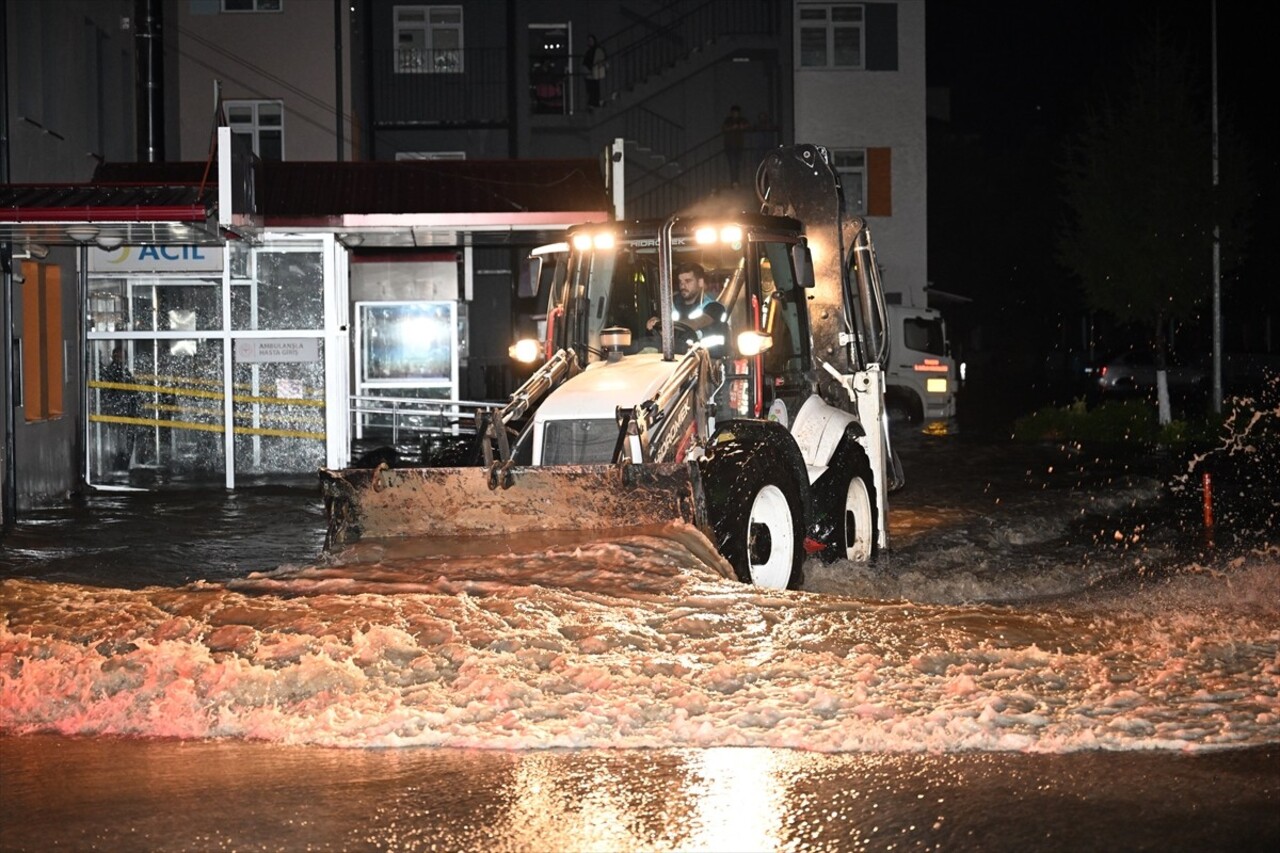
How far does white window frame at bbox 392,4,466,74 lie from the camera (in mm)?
36938

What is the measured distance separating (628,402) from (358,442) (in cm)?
1696

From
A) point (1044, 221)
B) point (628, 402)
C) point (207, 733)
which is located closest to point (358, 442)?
point (628, 402)

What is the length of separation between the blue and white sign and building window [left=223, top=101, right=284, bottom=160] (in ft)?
42.2

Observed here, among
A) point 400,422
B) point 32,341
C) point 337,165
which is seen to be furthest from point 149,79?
point 400,422

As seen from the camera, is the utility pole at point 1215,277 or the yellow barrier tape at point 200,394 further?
the utility pole at point 1215,277

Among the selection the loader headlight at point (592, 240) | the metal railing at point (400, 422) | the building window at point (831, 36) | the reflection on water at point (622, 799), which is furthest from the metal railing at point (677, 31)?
the reflection on water at point (622, 799)

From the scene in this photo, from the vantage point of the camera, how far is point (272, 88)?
33.7m

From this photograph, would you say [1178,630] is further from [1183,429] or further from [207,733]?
[1183,429]

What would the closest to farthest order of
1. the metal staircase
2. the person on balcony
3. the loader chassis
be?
the loader chassis → the metal staircase → the person on balcony

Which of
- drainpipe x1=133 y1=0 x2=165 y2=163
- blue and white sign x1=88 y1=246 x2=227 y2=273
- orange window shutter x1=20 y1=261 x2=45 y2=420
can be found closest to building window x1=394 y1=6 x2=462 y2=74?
drainpipe x1=133 y1=0 x2=165 y2=163

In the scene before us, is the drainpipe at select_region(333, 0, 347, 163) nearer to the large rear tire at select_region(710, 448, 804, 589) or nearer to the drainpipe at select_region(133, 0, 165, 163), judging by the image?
the drainpipe at select_region(133, 0, 165, 163)

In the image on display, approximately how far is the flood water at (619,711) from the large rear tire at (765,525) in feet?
1.76

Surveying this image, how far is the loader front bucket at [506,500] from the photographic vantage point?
410 inches

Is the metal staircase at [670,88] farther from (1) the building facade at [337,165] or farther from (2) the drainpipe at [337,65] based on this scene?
(2) the drainpipe at [337,65]
